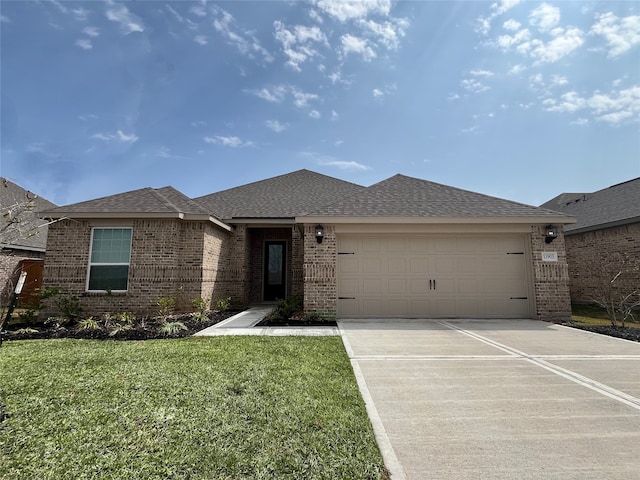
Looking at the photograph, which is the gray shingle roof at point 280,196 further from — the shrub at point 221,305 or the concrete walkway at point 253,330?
the concrete walkway at point 253,330

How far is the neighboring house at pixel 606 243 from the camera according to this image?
1059 cm

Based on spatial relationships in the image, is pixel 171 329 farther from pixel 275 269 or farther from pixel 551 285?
pixel 551 285

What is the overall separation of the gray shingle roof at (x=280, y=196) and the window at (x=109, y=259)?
11.1 ft

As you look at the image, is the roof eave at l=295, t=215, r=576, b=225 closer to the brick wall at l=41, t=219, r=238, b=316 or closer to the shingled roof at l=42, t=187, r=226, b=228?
the shingled roof at l=42, t=187, r=226, b=228

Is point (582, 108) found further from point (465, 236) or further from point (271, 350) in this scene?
point (271, 350)

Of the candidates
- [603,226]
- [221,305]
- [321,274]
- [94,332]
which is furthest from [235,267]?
[603,226]

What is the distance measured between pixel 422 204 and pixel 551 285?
4.07 metres

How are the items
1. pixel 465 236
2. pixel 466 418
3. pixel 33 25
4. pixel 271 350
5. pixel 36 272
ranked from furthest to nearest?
pixel 36 272 → pixel 465 236 → pixel 33 25 → pixel 271 350 → pixel 466 418

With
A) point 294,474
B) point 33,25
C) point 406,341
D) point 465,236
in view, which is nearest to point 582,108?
point 465,236

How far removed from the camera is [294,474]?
202cm

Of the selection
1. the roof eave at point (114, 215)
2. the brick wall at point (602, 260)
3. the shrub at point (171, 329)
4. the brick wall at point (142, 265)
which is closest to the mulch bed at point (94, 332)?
the shrub at point (171, 329)

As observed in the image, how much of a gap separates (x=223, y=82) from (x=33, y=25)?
15.4 ft

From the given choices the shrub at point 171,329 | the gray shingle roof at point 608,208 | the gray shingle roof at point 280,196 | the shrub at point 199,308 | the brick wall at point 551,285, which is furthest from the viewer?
the gray shingle roof at point 280,196

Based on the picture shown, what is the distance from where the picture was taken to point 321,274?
8297 millimetres
